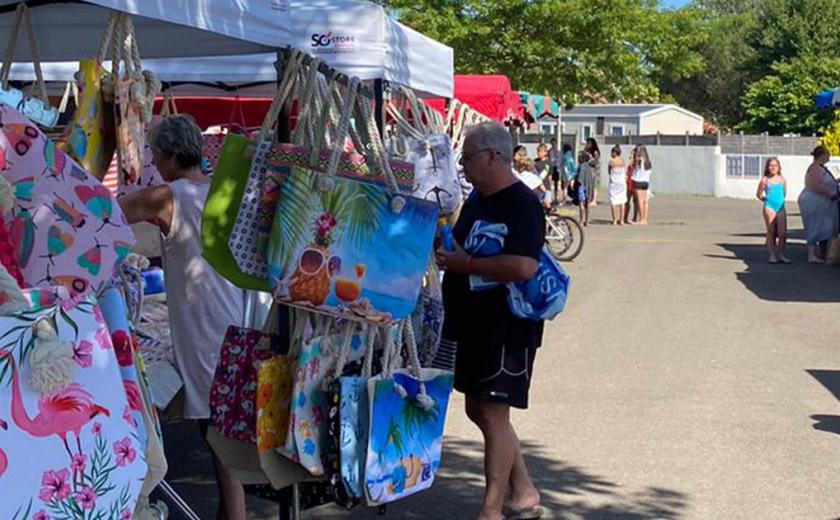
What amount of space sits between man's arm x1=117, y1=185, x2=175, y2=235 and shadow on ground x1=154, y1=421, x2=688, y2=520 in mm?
1715

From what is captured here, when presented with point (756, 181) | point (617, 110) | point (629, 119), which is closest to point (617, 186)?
point (756, 181)

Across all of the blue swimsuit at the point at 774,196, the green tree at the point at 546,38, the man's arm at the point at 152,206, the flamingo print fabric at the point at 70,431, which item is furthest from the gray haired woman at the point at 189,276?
the green tree at the point at 546,38

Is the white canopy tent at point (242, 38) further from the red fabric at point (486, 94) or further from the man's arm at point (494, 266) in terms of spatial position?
the red fabric at point (486, 94)

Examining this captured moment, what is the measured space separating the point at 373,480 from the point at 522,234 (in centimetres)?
160

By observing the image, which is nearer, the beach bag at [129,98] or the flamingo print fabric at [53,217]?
the flamingo print fabric at [53,217]

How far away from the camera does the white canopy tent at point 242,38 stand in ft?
13.0

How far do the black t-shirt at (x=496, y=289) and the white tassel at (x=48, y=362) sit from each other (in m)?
2.89

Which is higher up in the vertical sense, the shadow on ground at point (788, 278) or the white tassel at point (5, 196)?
the white tassel at point (5, 196)

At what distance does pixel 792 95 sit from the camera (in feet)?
177

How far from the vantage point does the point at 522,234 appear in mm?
5090

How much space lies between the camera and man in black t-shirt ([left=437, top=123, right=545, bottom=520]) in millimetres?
5078

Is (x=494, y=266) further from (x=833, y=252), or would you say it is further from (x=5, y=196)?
(x=833, y=252)

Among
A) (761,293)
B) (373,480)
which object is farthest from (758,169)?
(373,480)

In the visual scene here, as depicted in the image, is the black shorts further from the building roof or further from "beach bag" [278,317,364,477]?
the building roof
